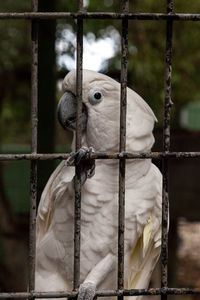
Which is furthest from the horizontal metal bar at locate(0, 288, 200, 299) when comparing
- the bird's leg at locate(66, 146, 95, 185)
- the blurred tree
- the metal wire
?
the blurred tree

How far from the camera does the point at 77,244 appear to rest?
3.12 feet

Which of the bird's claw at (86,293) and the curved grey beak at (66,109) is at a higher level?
the curved grey beak at (66,109)

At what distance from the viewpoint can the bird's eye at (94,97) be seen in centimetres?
122

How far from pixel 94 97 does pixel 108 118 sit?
66 millimetres

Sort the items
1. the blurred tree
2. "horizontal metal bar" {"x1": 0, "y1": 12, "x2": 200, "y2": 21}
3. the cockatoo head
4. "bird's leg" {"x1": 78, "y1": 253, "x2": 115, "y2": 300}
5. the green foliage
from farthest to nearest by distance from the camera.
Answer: the green foliage < the blurred tree < the cockatoo head < "bird's leg" {"x1": 78, "y1": 253, "x2": 115, "y2": 300} < "horizontal metal bar" {"x1": 0, "y1": 12, "x2": 200, "y2": 21}

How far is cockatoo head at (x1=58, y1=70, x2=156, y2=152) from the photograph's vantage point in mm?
1229

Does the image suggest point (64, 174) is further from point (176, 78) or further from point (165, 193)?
point (176, 78)

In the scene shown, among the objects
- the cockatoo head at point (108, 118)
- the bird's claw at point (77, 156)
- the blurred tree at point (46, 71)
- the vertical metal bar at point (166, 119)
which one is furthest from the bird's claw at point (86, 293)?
the blurred tree at point (46, 71)

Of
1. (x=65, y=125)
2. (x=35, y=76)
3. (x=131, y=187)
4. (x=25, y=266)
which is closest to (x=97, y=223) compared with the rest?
(x=131, y=187)

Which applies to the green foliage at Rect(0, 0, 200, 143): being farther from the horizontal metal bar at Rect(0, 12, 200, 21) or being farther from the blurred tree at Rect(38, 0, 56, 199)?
the horizontal metal bar at Rect(0, 12, 200, 21)

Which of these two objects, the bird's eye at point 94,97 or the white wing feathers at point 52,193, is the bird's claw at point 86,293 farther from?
the bird's eye at point 94,97

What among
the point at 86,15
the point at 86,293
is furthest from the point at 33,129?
the point at 86,293

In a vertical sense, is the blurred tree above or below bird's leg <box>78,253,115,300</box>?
above

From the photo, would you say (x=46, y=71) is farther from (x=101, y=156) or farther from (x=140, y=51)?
(x=101, y=156)
